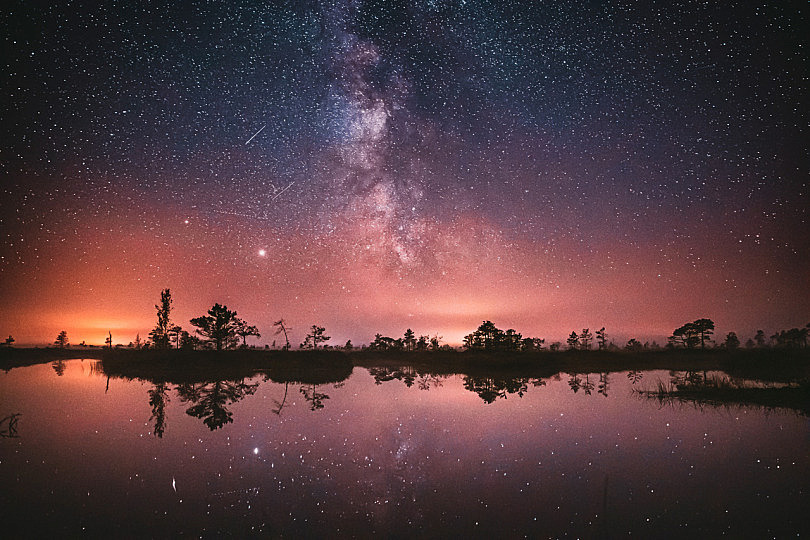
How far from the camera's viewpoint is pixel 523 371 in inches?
2096

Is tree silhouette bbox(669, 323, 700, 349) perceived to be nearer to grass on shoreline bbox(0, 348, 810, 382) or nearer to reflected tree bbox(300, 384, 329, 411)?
grass on shoreline bbox(0, 348, 810, 382)

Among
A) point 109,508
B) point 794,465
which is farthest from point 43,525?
point 794,465

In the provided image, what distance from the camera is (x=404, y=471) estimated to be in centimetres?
1263

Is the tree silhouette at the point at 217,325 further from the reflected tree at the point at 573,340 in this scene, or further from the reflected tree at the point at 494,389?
the reflected tree at the point at 573,340

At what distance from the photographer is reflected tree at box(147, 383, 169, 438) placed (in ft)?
60.7

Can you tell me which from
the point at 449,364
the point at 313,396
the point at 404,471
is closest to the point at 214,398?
the point at 313,396

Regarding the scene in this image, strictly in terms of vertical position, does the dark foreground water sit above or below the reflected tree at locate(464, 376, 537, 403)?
above

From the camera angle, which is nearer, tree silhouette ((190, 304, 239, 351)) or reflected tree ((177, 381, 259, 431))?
reflected tree ((177, 381, 259, 431))

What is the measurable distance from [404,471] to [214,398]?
21086 millimetres

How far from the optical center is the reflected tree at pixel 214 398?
20688 millimetres

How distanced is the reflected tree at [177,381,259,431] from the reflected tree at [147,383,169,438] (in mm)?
1151

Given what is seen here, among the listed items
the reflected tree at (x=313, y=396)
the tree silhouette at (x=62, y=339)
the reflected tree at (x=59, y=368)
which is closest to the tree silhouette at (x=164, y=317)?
the reflected tree at (x=59, y=368)

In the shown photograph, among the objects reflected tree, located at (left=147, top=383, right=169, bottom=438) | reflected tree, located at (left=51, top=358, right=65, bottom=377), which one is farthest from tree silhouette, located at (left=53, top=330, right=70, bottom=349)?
reflected tree, located at (left=147, top=383, right=169, bottom=438)

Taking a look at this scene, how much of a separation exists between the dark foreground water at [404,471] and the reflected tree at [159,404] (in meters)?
0.32
